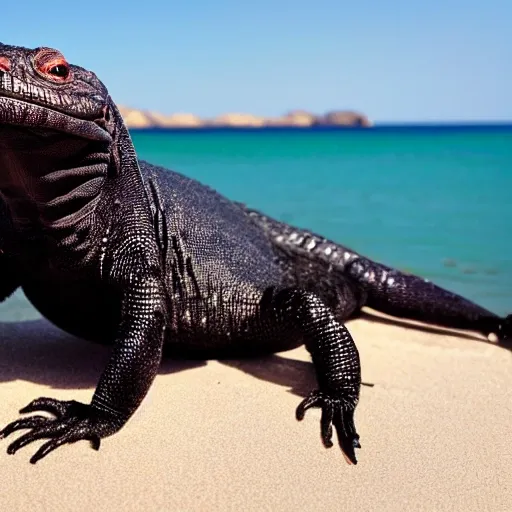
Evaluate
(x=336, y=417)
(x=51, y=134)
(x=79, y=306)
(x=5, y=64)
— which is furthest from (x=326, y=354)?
(x=5, y=64)

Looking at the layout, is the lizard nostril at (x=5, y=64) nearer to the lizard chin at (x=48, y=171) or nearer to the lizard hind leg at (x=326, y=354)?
the lizard chin at (x=48, y=171)

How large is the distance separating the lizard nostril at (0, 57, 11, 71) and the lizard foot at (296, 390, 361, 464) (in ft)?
9.20

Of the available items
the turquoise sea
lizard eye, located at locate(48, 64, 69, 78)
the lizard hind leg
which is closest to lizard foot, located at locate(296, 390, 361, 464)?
the lizard hind leg

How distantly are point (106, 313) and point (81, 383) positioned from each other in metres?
0.61

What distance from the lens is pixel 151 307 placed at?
4703mm

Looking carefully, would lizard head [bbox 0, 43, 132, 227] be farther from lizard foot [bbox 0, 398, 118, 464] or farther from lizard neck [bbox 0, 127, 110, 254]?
lizard foot [bbox 0, 398, 118, 464]

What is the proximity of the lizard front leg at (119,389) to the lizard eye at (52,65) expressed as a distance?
4.39 feet

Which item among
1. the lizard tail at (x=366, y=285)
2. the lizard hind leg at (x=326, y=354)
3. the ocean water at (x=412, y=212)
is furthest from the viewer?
the ocean water at (x=412, y=212)

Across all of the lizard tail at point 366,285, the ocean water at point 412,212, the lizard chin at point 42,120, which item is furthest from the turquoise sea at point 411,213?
the lizard chin at point 42,120

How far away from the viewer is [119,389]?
4.55m

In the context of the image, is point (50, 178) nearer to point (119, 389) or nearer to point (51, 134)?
point (51, 134)

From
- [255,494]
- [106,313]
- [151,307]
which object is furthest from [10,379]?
[255,494]

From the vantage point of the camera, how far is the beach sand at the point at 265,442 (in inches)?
157

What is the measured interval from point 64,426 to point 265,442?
123cm
